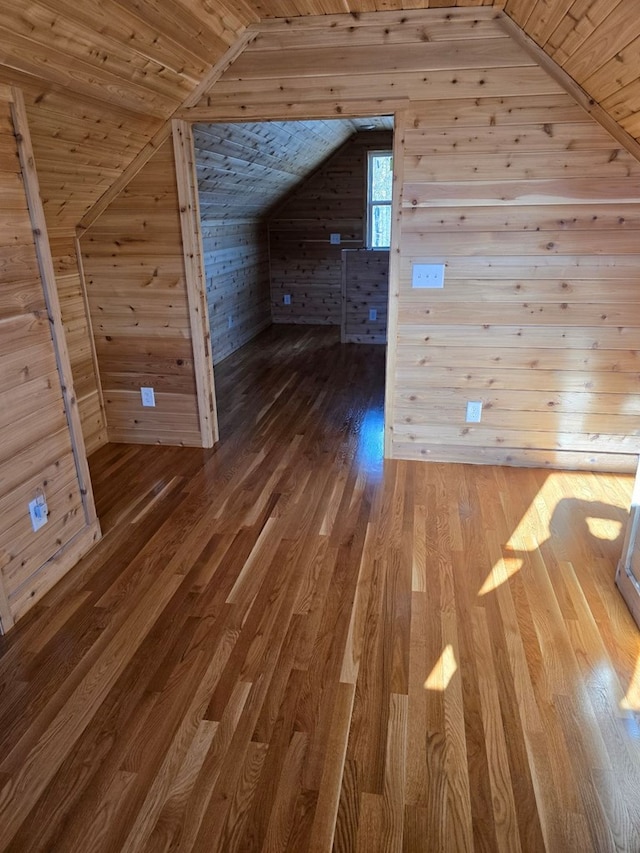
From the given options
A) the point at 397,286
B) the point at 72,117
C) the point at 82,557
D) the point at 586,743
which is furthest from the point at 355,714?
the point at 72,117

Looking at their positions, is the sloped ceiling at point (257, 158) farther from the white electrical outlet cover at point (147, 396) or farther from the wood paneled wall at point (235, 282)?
the white electrical outlet cover at point (147, 396)

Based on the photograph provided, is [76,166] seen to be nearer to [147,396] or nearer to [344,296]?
[147,396]

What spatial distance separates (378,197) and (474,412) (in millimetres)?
4845

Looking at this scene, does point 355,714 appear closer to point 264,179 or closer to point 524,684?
point 524,684

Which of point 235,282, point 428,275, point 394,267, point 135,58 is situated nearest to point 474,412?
point 428,275

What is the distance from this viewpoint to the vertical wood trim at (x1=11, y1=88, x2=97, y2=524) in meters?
2.01

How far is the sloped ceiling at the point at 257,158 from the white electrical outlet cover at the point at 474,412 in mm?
2434

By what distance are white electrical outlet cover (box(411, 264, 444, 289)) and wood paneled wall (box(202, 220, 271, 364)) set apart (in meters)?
2.95

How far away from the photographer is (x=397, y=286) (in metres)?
3.07

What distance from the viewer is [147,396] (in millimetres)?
3582

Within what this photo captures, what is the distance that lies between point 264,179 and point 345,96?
9.77 ft

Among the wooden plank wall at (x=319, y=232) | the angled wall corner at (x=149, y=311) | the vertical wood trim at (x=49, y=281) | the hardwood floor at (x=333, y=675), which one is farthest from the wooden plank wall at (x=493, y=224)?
the wooden plank wall at (x=319, y=232)

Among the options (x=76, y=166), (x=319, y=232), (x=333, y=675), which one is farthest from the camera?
(x=319, y=232)

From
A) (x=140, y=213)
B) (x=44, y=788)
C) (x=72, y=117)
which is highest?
(x=72, y=117)
